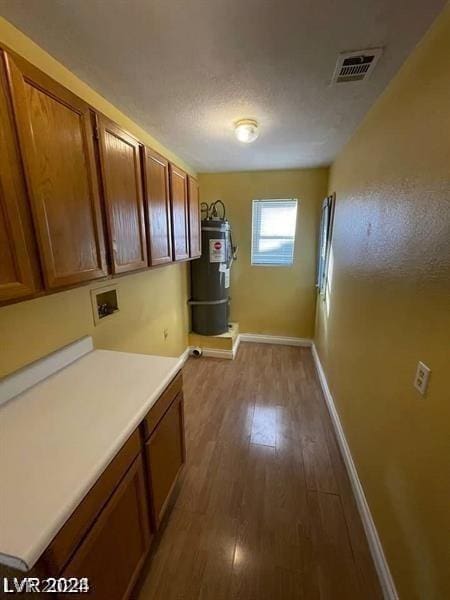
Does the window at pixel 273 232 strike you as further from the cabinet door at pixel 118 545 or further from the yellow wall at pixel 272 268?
the cabinet door at pixel 118 545

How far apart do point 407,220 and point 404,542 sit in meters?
1.36

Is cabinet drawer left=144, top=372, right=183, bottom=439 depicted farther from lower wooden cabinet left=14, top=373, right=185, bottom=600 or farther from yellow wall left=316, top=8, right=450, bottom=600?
yellow wall left=316, top=8, right=450, bottom=600

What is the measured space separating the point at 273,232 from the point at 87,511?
3.33 meters

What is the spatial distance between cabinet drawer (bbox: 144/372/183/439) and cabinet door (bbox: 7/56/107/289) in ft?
2.19

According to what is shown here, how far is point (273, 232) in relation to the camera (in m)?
3.47

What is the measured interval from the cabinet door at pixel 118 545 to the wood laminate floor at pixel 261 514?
26 cm

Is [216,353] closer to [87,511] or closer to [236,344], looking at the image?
[236,344]

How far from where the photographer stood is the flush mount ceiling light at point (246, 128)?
6.14 ft

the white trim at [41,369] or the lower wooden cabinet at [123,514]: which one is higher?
the white trim at [41,369]

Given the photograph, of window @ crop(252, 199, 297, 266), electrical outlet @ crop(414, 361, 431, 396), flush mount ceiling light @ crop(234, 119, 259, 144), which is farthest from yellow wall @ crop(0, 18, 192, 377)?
electrical outlet @ crop(414, 361, 431, 396)

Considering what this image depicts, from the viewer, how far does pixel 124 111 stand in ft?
5.82

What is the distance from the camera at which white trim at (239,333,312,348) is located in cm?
364

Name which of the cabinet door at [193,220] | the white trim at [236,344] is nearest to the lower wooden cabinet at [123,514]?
the cabinet door at [193,220]

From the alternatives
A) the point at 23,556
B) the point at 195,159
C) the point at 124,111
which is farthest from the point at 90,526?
the point at 195,159
